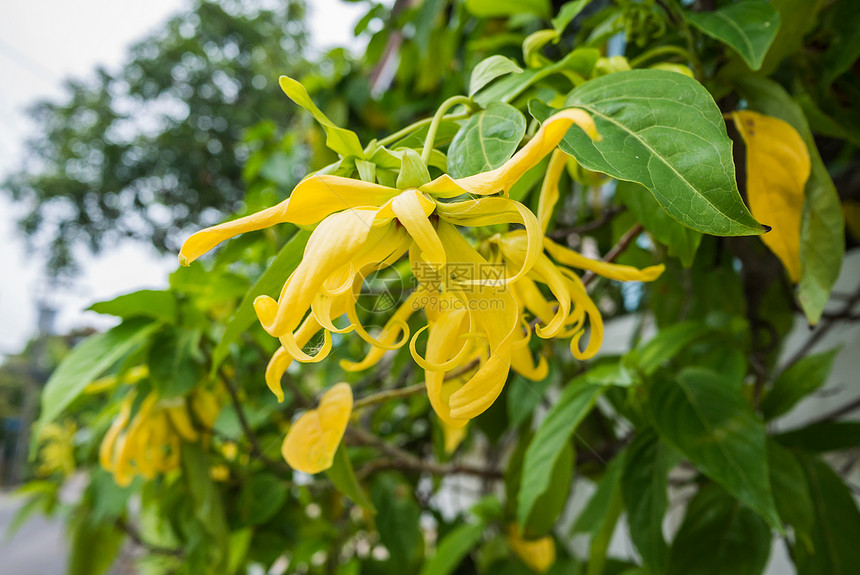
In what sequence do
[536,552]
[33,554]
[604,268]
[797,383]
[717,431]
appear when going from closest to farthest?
1. [604,268]
2. [717,431]
3. [797,383]
4. [536,552]
5. [33,554]

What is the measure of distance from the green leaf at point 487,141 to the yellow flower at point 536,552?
789 mm

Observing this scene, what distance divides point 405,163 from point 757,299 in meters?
0.57

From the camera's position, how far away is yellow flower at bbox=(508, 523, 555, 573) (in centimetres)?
89

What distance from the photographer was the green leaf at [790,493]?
17.7 inches

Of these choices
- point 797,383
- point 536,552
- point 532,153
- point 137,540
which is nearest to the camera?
point 532,153

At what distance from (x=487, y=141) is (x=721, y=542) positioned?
47 cm

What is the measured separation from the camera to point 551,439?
0.47 meters

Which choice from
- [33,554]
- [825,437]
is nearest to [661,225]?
[825,437]

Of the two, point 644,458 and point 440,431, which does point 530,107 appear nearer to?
point 644,458

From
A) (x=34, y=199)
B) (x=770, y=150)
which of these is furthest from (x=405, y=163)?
(x=34, y=199)

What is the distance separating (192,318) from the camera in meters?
0.59

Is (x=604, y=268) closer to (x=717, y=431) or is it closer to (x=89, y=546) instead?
(x=717, y=431)

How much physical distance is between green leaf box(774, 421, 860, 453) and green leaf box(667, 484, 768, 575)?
118 millimetres

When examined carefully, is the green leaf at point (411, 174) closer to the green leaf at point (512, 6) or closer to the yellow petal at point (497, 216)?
the yellow petal at point (497, 216)
